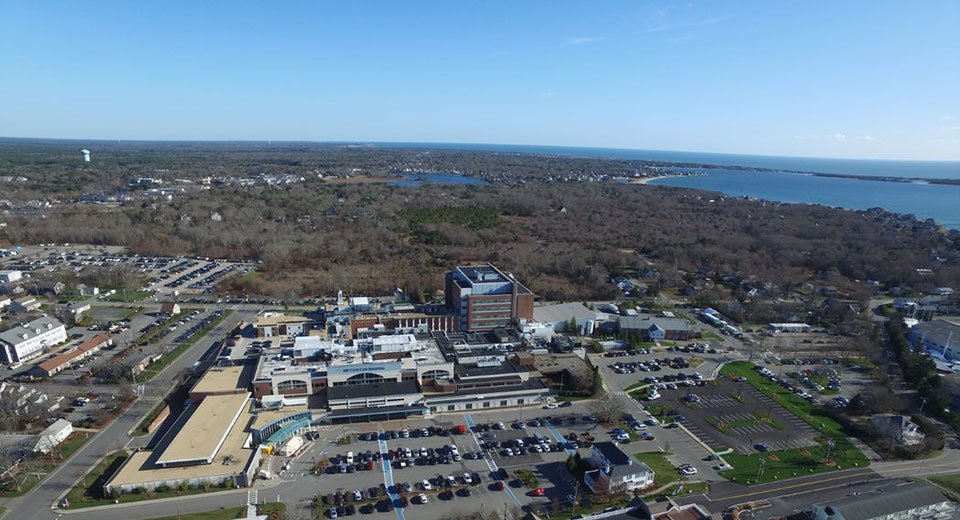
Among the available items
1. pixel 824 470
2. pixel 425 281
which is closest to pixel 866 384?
pixel 824 470

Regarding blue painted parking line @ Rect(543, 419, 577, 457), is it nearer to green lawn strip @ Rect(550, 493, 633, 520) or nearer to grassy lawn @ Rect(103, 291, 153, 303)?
green lawn strip @ Rect(550, 493, 633, 520)

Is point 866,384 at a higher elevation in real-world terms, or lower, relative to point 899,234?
lower

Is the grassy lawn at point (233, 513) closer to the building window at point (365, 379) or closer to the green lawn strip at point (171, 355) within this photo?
the building window at point (365, 379)

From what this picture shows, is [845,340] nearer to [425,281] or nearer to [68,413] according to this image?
[425,281]

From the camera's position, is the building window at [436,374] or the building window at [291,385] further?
the building window at [436,374]

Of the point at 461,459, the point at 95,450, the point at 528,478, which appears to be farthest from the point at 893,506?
the point at 95,450

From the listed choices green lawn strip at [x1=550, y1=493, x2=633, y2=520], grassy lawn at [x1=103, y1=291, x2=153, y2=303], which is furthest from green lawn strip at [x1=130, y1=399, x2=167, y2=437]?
grassy lawn at [x1=103, y1=291, x2=153, y2=303]

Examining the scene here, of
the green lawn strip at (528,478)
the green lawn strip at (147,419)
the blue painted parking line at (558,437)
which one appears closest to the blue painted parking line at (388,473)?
the green lawn strip at (528,478)
